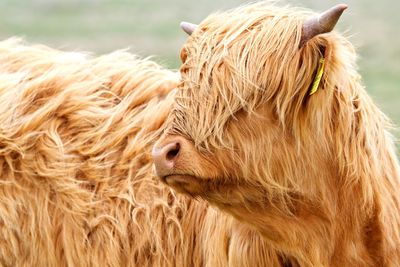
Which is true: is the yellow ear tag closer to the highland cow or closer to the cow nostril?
the highland cow

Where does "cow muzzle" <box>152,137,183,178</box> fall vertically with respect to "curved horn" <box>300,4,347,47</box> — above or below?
below

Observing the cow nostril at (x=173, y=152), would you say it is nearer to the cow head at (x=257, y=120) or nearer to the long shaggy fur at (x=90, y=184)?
the cow head at (x=257, y=120)

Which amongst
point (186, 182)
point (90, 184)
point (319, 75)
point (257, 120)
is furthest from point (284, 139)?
point (90, 184)

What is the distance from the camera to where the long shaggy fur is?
5203 mm

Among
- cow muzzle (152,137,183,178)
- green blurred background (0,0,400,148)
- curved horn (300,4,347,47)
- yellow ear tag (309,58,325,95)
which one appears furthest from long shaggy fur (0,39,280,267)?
green blurred background (0,0,400,148)

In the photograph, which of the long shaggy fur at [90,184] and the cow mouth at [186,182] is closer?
the cow mouth at [186,182]

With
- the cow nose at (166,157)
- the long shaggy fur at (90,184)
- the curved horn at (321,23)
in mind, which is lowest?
the long shaggy fur at (90,184)

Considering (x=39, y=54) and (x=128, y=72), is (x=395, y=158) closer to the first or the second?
(x=128, y=72)

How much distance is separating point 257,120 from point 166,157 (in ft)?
1.48

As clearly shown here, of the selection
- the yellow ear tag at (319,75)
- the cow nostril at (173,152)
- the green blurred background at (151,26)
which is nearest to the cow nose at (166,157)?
the cow nostril at (173,152)

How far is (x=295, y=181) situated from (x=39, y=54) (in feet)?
7.54

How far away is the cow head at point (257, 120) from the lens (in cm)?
437

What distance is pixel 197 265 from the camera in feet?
16.7

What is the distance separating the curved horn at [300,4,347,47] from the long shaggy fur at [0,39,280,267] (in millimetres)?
1059
